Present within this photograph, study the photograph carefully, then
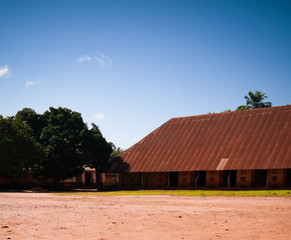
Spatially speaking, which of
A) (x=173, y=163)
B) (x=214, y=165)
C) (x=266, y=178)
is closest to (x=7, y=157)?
(x=173, y=163)

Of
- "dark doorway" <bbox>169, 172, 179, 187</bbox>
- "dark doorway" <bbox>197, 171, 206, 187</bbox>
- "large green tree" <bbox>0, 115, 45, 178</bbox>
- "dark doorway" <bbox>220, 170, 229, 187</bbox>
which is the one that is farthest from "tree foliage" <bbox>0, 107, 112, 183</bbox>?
"dark doorway" <bbox>220, 170, 229, 187</bbox>

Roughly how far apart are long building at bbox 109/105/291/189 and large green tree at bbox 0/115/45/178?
338 inches

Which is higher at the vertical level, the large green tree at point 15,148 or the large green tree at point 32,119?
the large green tree at point 32,119

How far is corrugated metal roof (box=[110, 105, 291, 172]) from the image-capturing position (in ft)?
87.9

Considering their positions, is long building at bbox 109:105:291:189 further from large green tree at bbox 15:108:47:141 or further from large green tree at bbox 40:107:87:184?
large green tree at bbox 15:108:47:141

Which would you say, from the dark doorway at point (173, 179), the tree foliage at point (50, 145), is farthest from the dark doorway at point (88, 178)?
the dark doorway at point (173, 179)

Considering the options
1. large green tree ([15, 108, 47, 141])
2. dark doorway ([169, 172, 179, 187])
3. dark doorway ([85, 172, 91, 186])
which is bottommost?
dark doorway ([85, 172, 91, 186])

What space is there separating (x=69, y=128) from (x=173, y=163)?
40.3 feet

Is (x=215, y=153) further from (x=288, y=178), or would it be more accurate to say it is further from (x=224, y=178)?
(x=288, y=178)

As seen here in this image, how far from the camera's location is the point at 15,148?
30.3m

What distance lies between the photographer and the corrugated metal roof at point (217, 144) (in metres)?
26.8

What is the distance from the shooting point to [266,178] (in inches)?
1117

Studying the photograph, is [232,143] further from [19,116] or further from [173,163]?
[19,116]

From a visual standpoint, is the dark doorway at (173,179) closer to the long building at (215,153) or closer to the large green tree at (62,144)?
the long building at (215,153)
